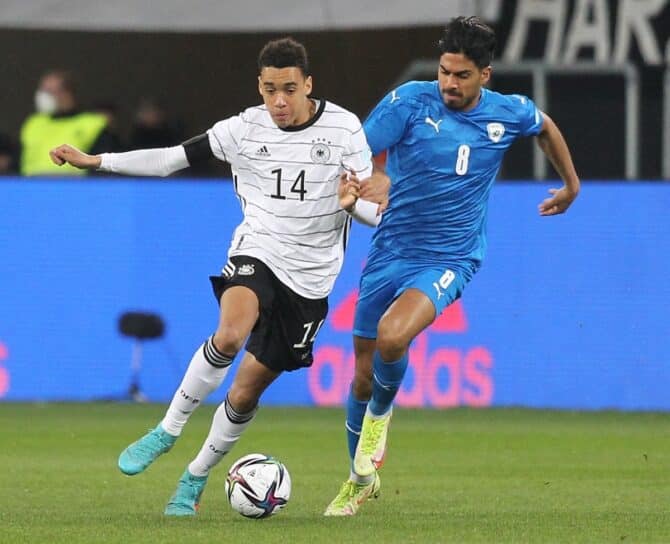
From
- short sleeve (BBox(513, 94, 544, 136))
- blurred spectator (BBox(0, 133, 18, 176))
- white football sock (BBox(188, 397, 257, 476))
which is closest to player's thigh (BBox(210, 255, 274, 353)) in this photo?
white football sock (BBox(188, 397, 257, 476))

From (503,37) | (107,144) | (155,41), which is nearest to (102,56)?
(155,41)

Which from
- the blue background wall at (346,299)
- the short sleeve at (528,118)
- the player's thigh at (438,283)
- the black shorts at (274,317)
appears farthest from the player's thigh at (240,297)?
the blue background wall at (346,299)

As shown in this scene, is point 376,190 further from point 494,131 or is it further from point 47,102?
point 47,102

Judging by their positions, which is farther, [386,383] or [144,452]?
[386,383]

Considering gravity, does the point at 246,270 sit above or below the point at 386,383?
above

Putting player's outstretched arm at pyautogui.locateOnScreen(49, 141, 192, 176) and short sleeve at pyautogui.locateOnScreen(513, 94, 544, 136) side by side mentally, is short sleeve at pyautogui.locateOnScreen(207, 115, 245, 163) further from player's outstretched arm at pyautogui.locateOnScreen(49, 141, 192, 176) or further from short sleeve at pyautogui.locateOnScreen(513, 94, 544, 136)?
short sleeve at pyautogui.locateOnScreen(513, 94, 544, 136)

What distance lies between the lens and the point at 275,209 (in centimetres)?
880

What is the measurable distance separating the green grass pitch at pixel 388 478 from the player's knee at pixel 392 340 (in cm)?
75

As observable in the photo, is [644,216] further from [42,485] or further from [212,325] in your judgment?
[42,485]

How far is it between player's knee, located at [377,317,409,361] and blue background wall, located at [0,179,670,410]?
6.58 m

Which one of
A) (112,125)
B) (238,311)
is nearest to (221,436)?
(238,311)

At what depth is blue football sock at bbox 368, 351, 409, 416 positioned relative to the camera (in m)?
8.94

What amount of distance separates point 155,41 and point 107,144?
3.43 metres

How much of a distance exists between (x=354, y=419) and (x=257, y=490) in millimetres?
1121
